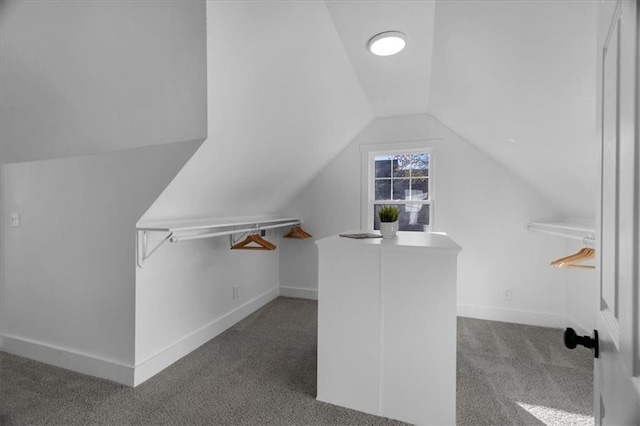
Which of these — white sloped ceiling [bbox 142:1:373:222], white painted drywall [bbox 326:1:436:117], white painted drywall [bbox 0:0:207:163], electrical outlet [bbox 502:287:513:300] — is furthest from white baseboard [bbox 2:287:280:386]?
electrical outlet [bbox 502:287:513:300]

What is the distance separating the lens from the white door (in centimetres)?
48

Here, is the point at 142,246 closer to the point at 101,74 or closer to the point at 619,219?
the point at 101,74

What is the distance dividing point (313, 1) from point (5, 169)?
2.84m

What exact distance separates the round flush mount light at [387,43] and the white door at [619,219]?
1334 mm

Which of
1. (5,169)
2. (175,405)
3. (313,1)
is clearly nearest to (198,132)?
(313,1)

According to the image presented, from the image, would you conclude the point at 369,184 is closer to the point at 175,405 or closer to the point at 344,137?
the point at 344,137

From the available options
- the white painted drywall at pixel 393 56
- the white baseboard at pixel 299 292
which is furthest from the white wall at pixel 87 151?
the white baseboard at pixel 299 292

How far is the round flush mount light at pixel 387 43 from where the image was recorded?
193 cm

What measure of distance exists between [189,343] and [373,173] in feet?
9.01

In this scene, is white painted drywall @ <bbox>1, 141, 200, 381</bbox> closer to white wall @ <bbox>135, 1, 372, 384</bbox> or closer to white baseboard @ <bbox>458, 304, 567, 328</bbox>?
white wall @ <bbox>135, 1, 372, 384</bbox>

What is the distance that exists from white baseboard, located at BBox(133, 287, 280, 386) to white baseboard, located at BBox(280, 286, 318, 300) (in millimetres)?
538

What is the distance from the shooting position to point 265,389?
206 cm

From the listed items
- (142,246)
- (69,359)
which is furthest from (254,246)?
(69,359)

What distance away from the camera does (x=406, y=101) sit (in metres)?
3.16
